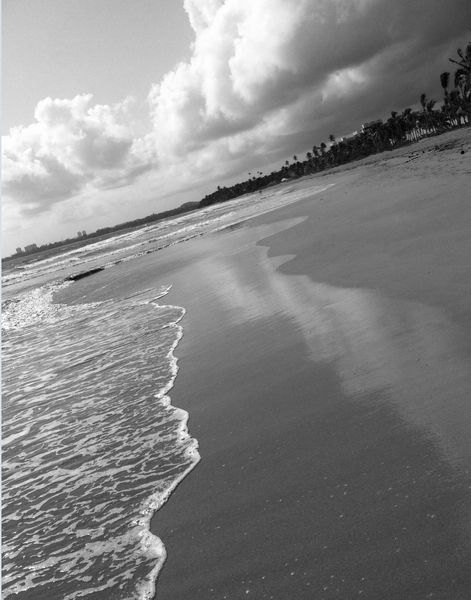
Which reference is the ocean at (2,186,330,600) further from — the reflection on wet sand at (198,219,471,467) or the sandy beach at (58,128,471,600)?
the reflection on wet sand at (198,219,471,467)

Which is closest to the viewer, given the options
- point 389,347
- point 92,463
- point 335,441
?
point 335,441

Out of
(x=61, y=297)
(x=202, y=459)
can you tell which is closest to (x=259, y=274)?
(x=202, y=459)

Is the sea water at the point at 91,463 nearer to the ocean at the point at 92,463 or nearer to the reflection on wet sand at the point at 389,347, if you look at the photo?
the ocean at the point at 92,463

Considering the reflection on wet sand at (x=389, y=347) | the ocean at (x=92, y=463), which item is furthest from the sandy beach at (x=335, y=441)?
the ocean at (x=92, y=463)

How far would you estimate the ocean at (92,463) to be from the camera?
3439mm

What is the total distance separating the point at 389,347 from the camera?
5.26 m

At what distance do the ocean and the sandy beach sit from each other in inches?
8.6

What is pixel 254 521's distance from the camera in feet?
10.8

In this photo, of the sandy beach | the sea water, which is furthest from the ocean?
the sandy beach

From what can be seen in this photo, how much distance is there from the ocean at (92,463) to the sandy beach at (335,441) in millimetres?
219

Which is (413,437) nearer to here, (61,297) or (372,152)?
(61,297)

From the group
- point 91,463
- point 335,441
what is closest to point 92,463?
point 91,463

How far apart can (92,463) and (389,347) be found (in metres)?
3.28

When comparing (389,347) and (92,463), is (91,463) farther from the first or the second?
(389,347)
